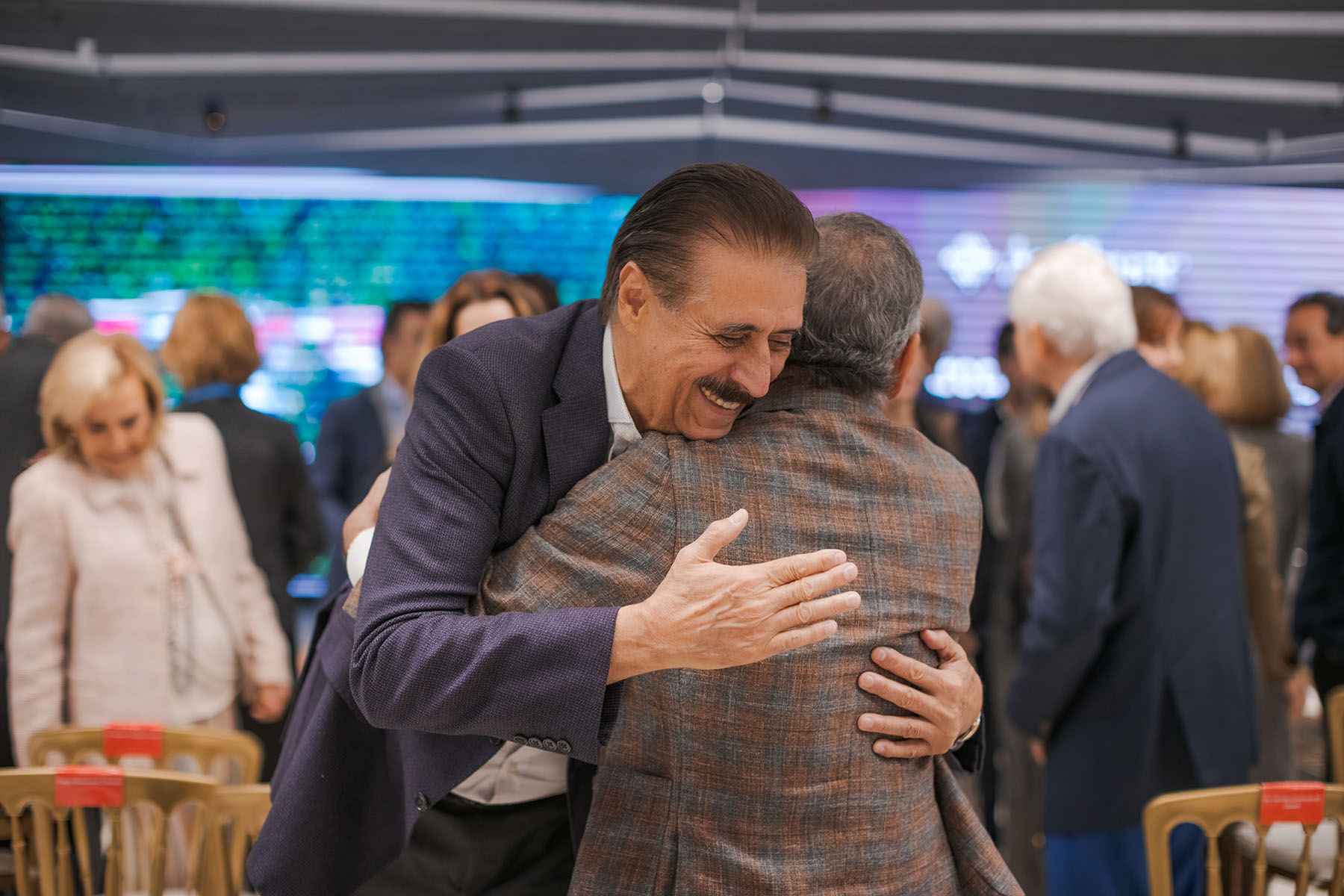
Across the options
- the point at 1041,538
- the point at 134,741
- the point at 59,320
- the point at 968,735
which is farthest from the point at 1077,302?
the point at 59,320

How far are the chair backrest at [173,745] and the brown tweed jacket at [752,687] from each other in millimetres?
1216

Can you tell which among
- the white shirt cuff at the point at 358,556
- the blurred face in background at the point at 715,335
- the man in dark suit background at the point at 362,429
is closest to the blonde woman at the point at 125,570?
the man in dark suit background at the point at 362,429

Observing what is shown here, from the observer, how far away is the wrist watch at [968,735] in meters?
1.59

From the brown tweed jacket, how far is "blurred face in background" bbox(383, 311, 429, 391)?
11.1 ft

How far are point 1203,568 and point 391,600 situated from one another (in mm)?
2209

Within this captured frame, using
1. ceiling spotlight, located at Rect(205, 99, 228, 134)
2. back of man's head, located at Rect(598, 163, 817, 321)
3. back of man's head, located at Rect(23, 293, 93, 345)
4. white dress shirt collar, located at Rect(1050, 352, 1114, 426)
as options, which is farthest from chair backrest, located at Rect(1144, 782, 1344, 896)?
ceiling spotlight, located at Rect(205, 99, 228, 134)

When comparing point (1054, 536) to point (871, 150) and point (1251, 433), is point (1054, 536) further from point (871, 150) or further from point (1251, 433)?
point (871, 150)

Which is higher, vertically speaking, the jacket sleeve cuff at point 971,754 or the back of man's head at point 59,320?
the back of man's head at point 59,320

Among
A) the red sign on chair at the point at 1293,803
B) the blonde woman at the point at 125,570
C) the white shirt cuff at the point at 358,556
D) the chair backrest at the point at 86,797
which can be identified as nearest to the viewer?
the white shirt cuff at the point at 358,556

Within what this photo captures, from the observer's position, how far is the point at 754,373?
137cm

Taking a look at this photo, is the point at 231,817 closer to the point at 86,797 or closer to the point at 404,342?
the point at 86,797

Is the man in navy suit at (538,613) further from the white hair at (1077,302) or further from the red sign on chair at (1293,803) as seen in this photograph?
the white hair at (1077,302)

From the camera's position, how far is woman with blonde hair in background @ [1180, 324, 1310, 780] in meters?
3.94

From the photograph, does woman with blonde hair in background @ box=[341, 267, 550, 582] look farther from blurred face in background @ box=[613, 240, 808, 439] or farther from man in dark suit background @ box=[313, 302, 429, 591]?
man in dark suit background @ box=[313, 302, 429, 591]
